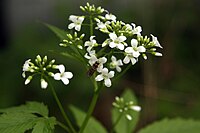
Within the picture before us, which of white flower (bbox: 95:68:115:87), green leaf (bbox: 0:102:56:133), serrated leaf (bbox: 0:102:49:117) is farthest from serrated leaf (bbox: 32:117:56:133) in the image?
white flower (bbox: 95:68:115:87)

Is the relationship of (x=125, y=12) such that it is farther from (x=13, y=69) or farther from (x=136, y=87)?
(x=13, y=69)

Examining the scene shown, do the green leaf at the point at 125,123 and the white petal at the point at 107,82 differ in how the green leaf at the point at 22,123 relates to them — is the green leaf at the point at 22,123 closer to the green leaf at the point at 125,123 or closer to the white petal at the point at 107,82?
the white petal at the point at 107,82

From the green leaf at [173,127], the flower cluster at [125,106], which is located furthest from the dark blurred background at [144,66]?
the flower cluster at [125,106]

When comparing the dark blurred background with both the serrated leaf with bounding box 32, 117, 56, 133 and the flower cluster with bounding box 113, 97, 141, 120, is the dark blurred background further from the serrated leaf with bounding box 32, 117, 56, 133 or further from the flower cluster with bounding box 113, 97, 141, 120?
the serrated leaf with bounding box 32, 117, 56, 133

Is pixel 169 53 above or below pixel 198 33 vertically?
below

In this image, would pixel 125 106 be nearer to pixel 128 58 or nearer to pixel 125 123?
pixel 125 123

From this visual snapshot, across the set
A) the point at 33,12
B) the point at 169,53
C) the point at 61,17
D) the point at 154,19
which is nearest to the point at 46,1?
the point at 33,12
